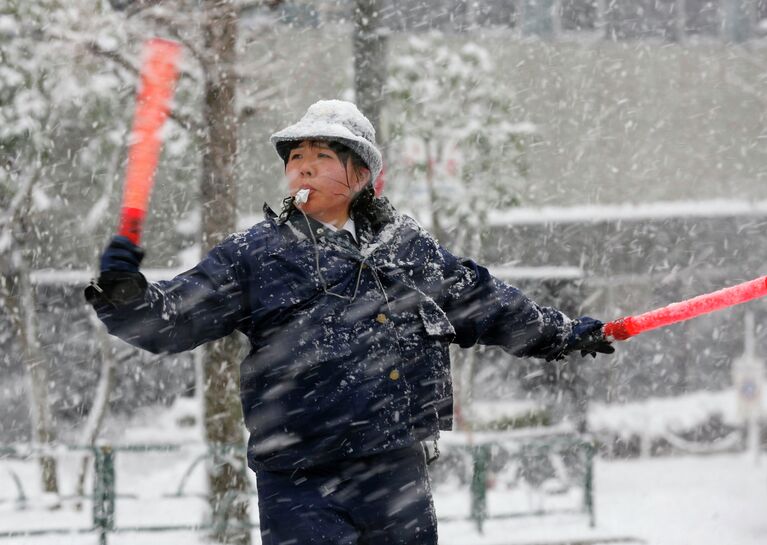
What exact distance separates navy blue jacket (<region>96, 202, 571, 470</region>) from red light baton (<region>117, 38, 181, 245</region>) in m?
0.23

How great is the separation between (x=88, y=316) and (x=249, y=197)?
248 cm

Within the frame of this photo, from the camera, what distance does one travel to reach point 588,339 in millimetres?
3535

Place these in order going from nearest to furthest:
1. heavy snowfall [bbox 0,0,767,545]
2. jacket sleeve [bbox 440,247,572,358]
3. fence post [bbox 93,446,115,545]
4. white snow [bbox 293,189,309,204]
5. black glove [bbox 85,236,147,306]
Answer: black glove [bbox 85,236,147,306] → white snow [bbox 293,189,309,204] → jacket sleeve [bbox 440,247,572,358] → fence post [bbox 93,446,115,545] → heavy snowfall [bbox 0,0,767,545]

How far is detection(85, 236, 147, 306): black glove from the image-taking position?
2559mm

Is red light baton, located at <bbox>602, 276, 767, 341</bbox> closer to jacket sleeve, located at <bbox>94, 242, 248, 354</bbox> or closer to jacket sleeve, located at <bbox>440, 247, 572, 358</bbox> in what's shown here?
jacket sleeve, located at <bbox>440, 247, 572, 358</bbox>

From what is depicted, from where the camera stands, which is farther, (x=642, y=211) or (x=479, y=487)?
(x=642, y=211)

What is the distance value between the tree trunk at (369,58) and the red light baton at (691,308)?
4.33 metres

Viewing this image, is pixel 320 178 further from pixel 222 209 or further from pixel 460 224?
pixel 460 224

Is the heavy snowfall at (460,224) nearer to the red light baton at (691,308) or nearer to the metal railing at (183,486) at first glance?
the metal railing at (183,486)

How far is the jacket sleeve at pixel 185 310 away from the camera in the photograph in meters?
2.71

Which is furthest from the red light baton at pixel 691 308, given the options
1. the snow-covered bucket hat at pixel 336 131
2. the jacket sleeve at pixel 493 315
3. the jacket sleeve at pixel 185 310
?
the jacket sleeve at pixel 185 310

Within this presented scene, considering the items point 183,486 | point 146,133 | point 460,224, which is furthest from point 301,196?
point 460,224

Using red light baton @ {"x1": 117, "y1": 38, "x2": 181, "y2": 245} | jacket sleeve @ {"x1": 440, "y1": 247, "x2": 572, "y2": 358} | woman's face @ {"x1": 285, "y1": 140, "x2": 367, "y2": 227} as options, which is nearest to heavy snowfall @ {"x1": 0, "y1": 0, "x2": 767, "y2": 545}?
jacket sleeve @ {"x1": 440, "y1": 247, "x2": 572, "y2": 358}

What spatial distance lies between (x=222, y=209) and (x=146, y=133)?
5454mm
